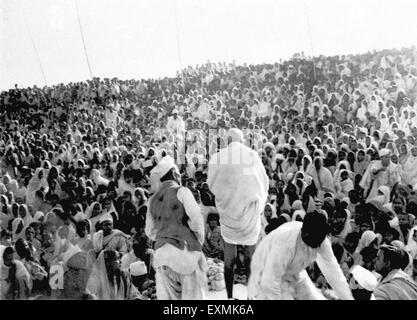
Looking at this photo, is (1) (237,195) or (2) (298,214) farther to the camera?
(2) (298,214)

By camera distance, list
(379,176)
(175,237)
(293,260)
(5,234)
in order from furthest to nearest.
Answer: (379,176) < (5,234) < (175,237) < (293,260)

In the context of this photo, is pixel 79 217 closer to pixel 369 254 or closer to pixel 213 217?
pixel 213 217

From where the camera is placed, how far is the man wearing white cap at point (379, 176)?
7441 millimetres

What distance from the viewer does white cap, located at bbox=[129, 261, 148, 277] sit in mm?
5355

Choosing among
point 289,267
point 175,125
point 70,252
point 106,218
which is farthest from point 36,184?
point 289,267

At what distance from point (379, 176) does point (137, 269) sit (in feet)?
12.2

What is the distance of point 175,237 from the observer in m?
4.46

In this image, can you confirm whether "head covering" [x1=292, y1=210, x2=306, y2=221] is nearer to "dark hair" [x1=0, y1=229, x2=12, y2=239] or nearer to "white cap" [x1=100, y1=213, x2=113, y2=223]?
"white cap" [x1=100, y1=213, x2=113, y2=223]

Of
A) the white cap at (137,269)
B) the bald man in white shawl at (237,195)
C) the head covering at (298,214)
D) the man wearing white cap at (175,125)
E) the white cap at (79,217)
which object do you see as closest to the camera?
the bald man in white shawl at (237,195)

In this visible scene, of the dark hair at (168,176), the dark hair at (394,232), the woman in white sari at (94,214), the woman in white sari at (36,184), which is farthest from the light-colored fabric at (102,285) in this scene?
the woman in white sari at (36,184)

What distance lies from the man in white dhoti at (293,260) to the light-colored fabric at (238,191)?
1.07 metres

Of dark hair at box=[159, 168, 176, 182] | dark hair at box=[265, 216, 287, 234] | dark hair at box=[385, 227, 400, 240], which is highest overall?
dark hair at box=[159, 168, 176, 182]

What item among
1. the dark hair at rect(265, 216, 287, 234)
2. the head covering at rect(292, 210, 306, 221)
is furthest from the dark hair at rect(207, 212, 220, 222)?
the head covering at rect(292, 210, 306, 221)

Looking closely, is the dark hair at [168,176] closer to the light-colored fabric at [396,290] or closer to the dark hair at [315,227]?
the dark hair at [315,227]
